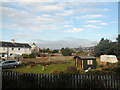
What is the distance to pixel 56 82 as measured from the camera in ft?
25.1

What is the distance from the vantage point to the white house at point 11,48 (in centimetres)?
4547

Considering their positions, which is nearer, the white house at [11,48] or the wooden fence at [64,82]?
the wooden fence at [64,82]

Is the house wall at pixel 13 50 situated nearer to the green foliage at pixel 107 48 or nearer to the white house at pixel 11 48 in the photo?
the white house at pixel 11 48

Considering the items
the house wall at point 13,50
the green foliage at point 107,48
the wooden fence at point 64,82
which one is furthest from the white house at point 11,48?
the wooden fence at point 64,82

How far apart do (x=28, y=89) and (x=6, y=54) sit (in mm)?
43337

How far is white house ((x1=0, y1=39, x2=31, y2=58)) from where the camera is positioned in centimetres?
4547

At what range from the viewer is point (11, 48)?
48000mm

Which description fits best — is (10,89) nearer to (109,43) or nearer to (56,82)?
(56,82)

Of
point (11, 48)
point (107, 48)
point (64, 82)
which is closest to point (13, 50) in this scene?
point (11, 48)

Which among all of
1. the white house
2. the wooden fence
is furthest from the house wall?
the wooden fence

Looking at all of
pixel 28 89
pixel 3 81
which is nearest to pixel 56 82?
pixel 28 89

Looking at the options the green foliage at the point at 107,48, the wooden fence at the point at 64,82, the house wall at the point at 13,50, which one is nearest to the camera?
the wooden fence at the point at 64,82

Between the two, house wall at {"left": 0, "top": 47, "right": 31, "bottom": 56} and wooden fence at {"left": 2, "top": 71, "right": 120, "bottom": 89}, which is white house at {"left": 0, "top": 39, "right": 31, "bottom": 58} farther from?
wooden fence at {"left": 2, "top": 71, "right": 120, "bottom": 89}

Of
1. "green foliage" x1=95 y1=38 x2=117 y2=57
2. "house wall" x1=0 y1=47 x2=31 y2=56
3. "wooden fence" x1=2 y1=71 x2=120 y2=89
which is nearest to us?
"wooden fence" x1=2 y1=71 x2=120 y2=89
